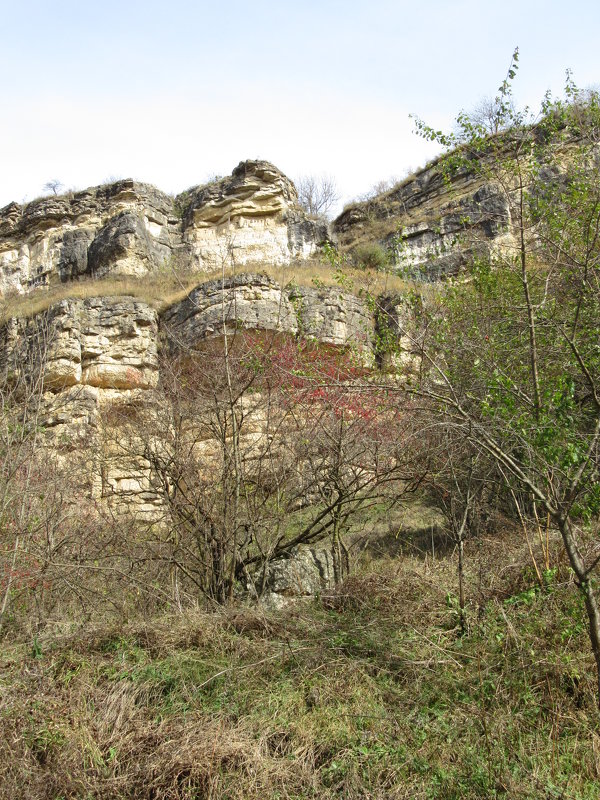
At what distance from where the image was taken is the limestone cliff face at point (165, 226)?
74.4 ft

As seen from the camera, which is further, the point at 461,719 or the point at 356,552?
the point at 356,552

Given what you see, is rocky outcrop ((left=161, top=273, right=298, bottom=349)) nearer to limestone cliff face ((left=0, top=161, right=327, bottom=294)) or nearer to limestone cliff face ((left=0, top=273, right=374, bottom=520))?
limestone cliff face ((left=0, top=273, right=374, bottom=520))

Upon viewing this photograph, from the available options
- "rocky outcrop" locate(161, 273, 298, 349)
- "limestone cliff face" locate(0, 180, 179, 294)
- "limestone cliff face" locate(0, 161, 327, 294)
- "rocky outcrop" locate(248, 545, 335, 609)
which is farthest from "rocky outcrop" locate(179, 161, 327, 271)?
"rocky outcrop" locate(248, 545, 335, 609)

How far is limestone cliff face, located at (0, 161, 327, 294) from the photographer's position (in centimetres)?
2269

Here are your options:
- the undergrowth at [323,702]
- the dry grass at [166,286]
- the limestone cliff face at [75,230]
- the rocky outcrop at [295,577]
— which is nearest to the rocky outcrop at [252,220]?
the limestone cliff face at [75,230]

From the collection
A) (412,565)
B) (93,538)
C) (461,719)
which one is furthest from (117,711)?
(412,565)

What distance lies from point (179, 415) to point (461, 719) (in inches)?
195

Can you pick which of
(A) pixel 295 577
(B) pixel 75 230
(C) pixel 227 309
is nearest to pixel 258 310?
(C) pixel 227 309

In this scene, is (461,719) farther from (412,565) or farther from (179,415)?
(179,415)

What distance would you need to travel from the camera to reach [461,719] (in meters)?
4.66

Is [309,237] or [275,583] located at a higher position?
[309,237]

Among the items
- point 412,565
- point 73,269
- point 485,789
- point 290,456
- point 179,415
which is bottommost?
point 485,789

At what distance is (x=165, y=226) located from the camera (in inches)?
942

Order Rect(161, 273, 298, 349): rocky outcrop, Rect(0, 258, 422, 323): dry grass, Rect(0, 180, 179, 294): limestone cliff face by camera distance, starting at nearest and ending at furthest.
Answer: Rect(161, 273, 298, 349): rocky outcrop → Rect(0, 258, 422, 323): dry grass → Rect(0, 180, 179, 294): limestone cliff face
